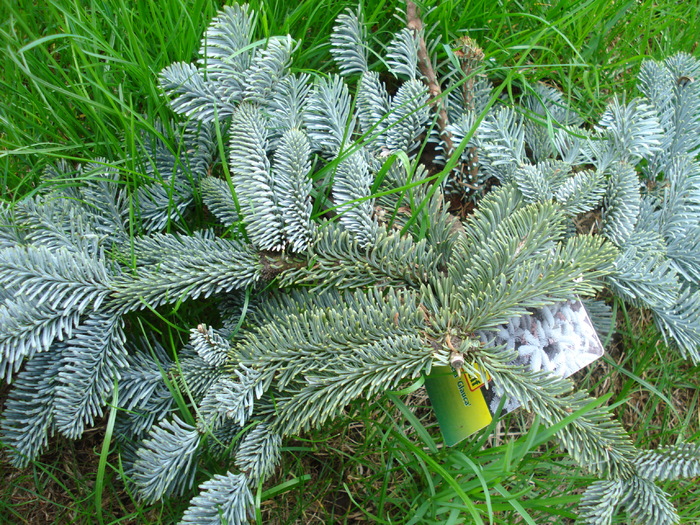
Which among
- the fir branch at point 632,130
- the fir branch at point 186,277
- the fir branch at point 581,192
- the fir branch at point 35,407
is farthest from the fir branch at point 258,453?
the fir branch at point 632,130

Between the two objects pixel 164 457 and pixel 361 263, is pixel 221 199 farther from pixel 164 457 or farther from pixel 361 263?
pixel 164 457

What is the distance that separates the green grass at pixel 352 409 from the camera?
109 centimetres

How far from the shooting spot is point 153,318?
108 centimetres

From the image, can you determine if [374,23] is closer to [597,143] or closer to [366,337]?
[597,143]

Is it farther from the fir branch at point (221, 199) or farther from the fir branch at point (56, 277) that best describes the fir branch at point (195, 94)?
the fir branch at point (56, 277)

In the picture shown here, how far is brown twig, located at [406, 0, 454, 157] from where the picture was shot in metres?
1.02

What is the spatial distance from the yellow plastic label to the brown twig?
440mm

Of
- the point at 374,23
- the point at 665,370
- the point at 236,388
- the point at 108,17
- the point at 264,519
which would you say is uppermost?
the point at 374,23

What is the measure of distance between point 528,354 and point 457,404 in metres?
0.15

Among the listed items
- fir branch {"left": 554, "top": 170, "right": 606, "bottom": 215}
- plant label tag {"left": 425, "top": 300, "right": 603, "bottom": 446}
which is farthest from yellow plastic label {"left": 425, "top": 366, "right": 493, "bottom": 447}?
fir branch {"left": 554, "top": 170, "right": 606, "bottom": 215}

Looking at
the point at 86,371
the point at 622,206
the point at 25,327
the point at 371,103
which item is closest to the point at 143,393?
the point at 86,371

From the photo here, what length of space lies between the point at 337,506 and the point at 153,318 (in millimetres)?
589

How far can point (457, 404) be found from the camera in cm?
88

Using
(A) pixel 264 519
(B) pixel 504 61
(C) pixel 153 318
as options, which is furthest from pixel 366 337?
(B) pixel 504 61
